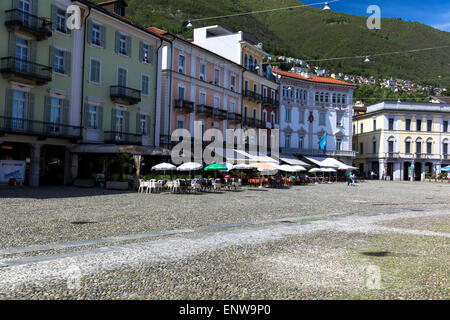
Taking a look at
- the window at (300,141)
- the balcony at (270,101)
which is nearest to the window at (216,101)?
the balcony at (270,101)

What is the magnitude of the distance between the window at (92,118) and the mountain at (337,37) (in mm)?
82554

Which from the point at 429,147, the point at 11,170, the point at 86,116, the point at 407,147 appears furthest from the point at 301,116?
the point at 11,170

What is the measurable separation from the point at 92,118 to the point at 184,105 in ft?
32.3

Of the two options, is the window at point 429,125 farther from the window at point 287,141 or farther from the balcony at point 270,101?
the balcony at point 270,101

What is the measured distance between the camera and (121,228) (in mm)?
10336

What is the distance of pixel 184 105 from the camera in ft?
118

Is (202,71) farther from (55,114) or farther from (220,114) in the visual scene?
(55,114)

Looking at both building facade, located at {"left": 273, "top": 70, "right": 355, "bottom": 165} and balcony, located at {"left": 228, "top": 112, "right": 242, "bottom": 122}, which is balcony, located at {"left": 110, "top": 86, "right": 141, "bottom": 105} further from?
building facade, located at {"left": 273, "top": 70, "right": 355, "bottom": 165}

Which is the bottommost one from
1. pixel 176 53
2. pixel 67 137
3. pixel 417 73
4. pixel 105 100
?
pixel 67 137

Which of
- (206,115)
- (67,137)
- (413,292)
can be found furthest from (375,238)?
(206,115)

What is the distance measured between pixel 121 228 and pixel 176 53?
27768 mm

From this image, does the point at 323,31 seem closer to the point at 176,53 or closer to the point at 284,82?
the point at 284,82

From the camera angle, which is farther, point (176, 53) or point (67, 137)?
point (176, 53)

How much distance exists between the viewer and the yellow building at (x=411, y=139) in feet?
212
